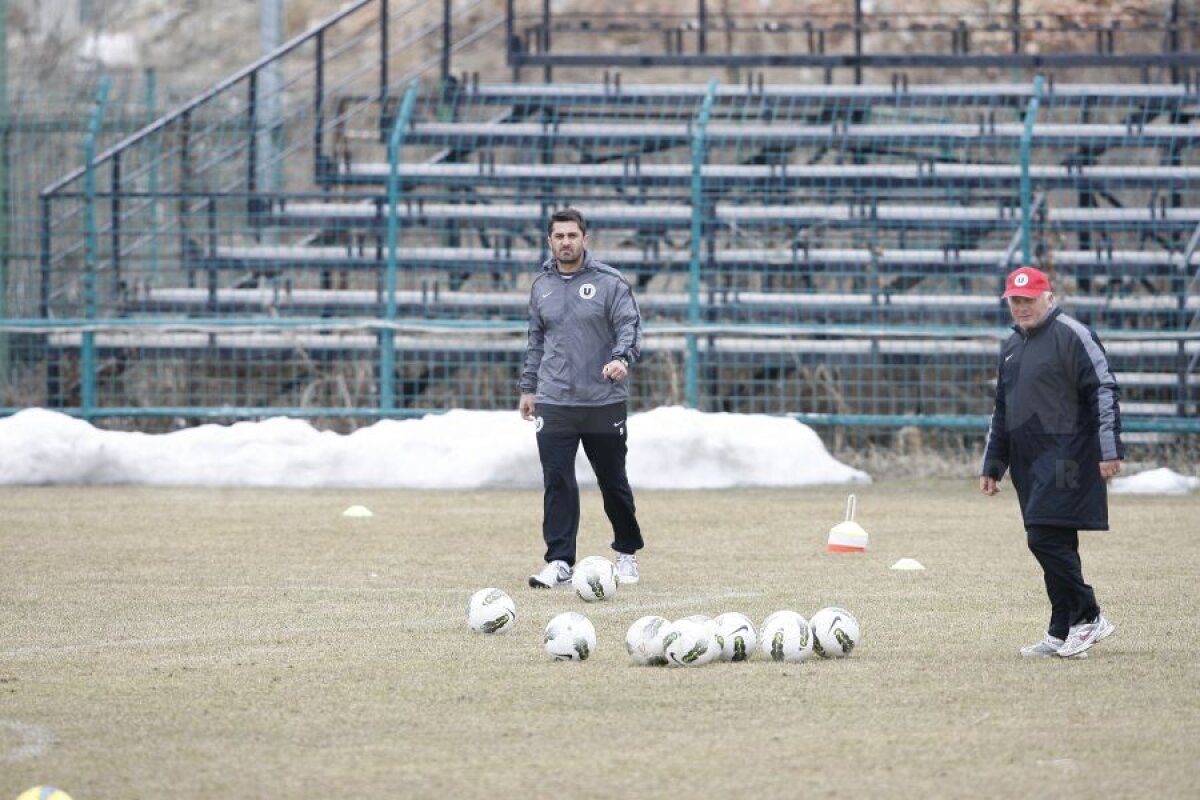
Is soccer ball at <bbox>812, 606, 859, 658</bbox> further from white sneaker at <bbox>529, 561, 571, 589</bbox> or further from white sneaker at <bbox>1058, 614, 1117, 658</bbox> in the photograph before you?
white sneaker at <bbox>529, 561, 571, 589</bbox>

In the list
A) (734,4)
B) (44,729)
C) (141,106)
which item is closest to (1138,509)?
(44,729)

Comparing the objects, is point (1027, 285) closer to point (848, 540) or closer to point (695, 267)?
point (848, 540)

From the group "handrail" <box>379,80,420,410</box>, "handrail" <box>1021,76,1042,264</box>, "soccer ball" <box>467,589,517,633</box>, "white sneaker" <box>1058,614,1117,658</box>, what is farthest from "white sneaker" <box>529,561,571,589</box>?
"handrail" <box>1021,76,1042,264</box>

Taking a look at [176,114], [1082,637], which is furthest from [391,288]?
[1082,637]

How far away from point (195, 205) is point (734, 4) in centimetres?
1514

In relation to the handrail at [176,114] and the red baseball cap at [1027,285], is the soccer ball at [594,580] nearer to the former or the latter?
the red baseball cap at [1027,285]

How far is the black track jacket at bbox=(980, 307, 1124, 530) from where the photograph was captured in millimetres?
8023

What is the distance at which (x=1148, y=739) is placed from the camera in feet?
20.9

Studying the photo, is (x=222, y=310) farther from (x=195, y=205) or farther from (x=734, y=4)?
(x=734, y=4)

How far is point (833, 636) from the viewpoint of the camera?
798cm

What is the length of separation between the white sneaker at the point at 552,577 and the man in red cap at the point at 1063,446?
118 inches

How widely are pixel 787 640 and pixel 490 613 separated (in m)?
1.41

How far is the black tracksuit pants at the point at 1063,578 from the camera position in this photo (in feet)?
26.5

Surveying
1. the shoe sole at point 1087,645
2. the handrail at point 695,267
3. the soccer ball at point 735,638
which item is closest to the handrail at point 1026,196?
the handrail at point 695,267
